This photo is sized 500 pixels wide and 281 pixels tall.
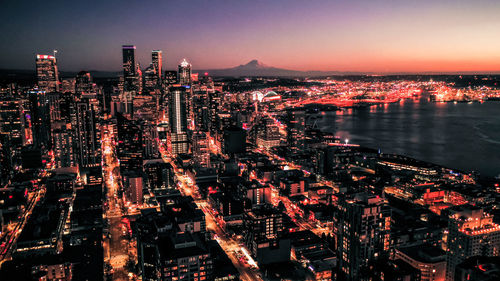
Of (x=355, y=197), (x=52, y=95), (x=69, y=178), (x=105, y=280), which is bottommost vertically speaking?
(x=105, y=280)

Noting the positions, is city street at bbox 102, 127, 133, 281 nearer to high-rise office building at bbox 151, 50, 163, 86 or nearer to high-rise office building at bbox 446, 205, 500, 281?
high-rise office building at bbox 446, 205, 500, 281

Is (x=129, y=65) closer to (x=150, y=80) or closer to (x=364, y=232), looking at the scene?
(x=150, y=80)

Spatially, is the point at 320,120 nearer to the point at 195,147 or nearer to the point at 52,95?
the point at 195,147

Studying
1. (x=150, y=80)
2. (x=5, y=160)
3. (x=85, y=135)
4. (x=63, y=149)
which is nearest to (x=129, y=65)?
(x=150, y=80)

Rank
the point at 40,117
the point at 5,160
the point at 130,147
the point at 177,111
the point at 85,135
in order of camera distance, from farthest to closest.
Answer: the point at 177,111 → the point at 40,117 → the point at 85,135 → the point at 130,147 → the point at 5,160

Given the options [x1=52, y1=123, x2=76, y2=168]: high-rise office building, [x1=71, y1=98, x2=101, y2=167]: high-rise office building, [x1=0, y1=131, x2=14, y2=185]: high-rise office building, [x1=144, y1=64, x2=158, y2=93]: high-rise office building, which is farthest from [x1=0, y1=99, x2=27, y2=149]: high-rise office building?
[x1=144, y1=64, x2=158, y2=93]: high-rise office building

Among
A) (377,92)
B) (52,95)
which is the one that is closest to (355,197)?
(52,95)
